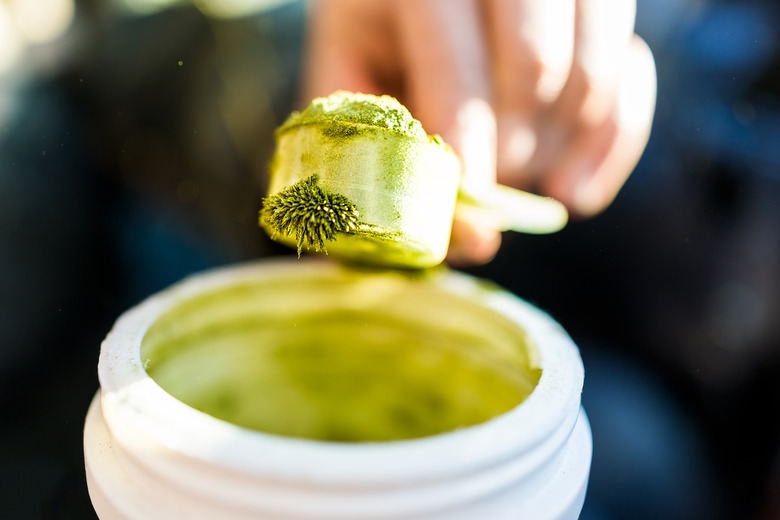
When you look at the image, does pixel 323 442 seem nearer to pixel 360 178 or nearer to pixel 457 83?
pixel 360 178

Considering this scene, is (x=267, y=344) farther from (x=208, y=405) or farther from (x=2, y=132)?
(x=2, y=132)

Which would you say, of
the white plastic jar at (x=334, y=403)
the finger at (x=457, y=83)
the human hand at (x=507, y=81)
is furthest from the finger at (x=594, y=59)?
the white plastic jar at (x=334, y=403)

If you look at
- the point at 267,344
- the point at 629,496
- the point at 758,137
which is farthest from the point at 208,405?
the point at 758,137

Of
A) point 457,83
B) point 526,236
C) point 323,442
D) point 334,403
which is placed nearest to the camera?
point 323,442

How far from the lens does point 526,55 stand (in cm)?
51

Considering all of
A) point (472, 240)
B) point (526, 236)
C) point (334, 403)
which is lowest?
point (334, 403)

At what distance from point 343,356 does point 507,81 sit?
1.14 feet

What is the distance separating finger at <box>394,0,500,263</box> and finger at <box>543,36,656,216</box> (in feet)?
0.71

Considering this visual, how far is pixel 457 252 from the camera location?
1.84ft

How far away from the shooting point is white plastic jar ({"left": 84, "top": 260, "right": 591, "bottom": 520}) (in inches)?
10.7

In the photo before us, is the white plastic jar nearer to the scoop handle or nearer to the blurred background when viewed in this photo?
the scoop handle

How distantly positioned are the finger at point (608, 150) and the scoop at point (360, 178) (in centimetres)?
35

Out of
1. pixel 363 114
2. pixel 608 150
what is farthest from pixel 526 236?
pixel 363 114

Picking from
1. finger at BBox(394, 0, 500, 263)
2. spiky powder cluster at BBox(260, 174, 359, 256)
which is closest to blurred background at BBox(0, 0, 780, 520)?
finger at BBox(394, 0, 500, 263)
